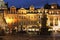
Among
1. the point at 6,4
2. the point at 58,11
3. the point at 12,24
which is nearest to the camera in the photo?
the point at 12,24

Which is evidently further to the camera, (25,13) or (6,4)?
(6,4)

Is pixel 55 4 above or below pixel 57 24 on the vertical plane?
above

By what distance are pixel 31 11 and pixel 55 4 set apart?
11345mm

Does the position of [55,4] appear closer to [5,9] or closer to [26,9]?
[26,9]

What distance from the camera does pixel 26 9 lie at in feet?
343

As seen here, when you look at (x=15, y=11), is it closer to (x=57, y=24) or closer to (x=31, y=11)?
(x=31, y=11)

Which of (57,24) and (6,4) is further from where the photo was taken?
(6,4)

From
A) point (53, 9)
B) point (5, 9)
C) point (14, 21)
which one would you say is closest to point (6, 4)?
point (5, 9)

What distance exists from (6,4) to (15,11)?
12.9 metres

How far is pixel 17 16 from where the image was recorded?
99438 millimetres

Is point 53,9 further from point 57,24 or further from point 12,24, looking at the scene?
point 12,24

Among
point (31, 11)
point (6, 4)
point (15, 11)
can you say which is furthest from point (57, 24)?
point (6, 4)

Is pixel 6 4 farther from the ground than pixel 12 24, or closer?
farther from the ground

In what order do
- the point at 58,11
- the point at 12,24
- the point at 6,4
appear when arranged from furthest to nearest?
the point at 6,4, the point at 58,11, the point at 12,24
